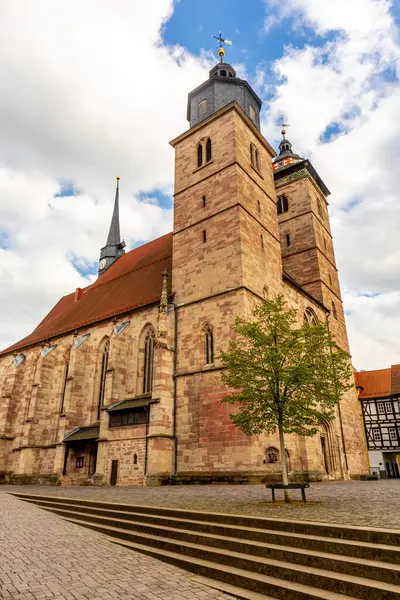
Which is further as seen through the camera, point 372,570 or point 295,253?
point 295,253

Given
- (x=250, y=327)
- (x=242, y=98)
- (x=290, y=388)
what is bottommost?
(x=290, y=388)

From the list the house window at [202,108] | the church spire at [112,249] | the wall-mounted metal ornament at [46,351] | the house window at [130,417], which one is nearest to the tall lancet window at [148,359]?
the house window at [130,417]

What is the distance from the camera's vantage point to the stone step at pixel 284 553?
4191 millimetres

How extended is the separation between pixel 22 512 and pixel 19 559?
5.43m

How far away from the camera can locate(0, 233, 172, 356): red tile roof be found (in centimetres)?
2216

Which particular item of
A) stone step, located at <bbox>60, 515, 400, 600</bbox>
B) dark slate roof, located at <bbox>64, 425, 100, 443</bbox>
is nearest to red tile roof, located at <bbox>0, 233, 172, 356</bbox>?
dark slate roof, located at <bbox>64, 425, 100, 443</bbox>

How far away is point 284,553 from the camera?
506 centimetres

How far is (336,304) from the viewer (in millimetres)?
26906

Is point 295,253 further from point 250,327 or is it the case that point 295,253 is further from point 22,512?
point 22,512

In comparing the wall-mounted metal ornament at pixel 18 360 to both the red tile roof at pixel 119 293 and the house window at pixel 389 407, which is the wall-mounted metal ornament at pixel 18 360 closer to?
the red tile roof at pixel 119 293

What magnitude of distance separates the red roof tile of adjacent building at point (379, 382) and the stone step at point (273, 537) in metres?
29.0

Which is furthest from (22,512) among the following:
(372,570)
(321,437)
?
(321,437)

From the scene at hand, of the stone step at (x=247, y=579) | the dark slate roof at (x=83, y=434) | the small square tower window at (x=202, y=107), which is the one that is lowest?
the stone step at (x=247, y=579)

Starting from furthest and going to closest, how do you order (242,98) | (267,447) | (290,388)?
(242,98)
(267,447)
(290,388)
